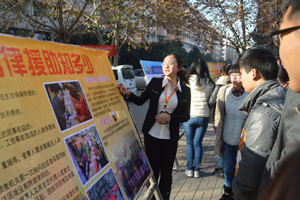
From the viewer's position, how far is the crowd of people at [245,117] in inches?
31.9

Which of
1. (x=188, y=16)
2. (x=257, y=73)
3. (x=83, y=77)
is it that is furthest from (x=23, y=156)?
(x=188, y=16)

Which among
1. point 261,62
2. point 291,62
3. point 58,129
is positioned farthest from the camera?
point 261,62

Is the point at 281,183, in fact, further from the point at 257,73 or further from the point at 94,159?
the point at 257,73

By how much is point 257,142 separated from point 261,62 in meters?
0.72

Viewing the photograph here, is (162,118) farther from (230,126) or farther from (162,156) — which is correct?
(230,126)

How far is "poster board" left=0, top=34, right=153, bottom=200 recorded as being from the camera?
109 centimetres

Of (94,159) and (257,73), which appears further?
(257,73)

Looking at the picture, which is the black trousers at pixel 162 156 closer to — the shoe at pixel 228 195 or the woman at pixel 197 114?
the shoe at pixel 228 195

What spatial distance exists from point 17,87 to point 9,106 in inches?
4.4

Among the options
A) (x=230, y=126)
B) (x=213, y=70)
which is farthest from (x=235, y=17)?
(x=230, y=126)

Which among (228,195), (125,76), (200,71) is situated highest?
(200,71)

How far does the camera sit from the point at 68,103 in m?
1.47

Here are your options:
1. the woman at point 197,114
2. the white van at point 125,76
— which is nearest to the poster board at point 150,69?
the woman at point 197,114

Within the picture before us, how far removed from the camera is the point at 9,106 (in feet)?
3.63
